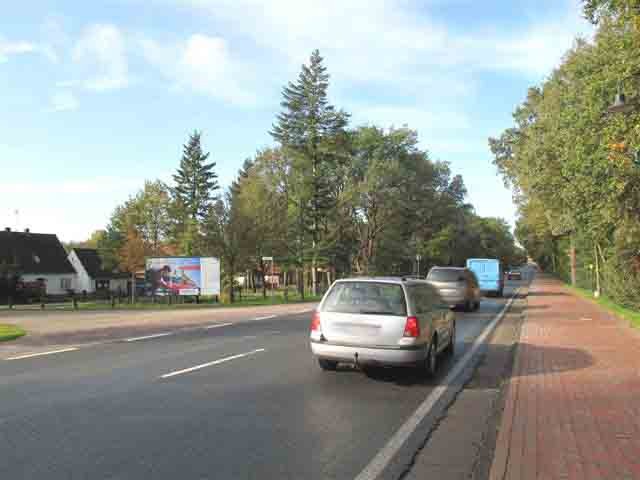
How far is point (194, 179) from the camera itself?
6925 cm

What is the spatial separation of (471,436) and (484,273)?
107 ft

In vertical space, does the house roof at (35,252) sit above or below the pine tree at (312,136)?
below

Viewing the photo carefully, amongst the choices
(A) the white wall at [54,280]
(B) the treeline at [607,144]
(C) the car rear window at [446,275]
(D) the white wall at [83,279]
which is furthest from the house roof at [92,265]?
(C) the car rear window at [446,275]

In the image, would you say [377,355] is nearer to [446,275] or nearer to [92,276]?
[446,275]

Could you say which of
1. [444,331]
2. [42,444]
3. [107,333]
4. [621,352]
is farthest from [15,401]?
[621,352]

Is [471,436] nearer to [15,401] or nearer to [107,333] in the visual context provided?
[15,401]

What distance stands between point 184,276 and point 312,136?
57.4ft

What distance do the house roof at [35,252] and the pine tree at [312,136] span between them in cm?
2813

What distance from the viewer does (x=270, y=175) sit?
189 feet

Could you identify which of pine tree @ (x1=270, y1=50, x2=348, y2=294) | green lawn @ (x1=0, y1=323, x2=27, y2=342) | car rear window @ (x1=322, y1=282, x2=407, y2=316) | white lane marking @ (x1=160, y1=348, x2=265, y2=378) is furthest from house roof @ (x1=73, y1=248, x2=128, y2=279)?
car rear window @ (x1=322, y1=282, x2=407, y2=316)

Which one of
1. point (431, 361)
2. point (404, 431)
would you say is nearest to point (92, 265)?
point (431, 361)

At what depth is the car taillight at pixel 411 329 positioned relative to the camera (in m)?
8.42

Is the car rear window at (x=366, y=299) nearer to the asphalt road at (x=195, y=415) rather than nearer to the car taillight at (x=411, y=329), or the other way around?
the car taillight at (x=411, y=329)

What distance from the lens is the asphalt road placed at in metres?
4.95
